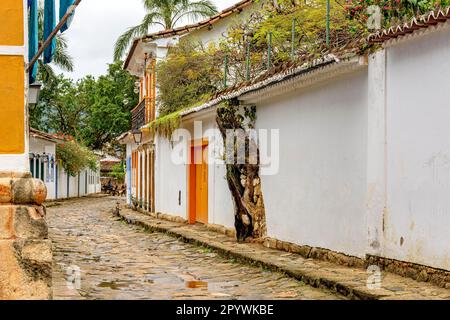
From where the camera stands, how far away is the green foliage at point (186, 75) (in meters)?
21.5

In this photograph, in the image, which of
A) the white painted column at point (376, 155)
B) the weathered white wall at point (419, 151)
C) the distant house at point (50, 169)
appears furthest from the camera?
the distant house at point (50, 169)

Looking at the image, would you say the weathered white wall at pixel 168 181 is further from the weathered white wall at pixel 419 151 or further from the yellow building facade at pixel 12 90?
the yellow building facade at pixel 12 90

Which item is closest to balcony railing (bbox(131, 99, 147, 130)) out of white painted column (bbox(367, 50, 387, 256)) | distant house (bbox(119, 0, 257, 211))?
distant house (bbox(119, 0, 257, 211))

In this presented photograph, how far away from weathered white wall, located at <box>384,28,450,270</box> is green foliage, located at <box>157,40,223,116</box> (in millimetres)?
12472

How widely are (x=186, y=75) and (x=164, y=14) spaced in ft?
39.6

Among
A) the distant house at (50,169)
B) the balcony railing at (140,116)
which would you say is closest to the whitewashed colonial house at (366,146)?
the balcony railing at (140,116)

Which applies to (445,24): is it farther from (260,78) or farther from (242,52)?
(242,52)

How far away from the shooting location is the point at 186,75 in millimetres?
21891

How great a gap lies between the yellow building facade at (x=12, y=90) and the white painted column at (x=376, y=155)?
4.32 m

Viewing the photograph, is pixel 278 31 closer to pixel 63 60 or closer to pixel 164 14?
pixel 164 14

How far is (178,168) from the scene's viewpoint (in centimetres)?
2123

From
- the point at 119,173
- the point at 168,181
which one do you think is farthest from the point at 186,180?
the point at 119,173
